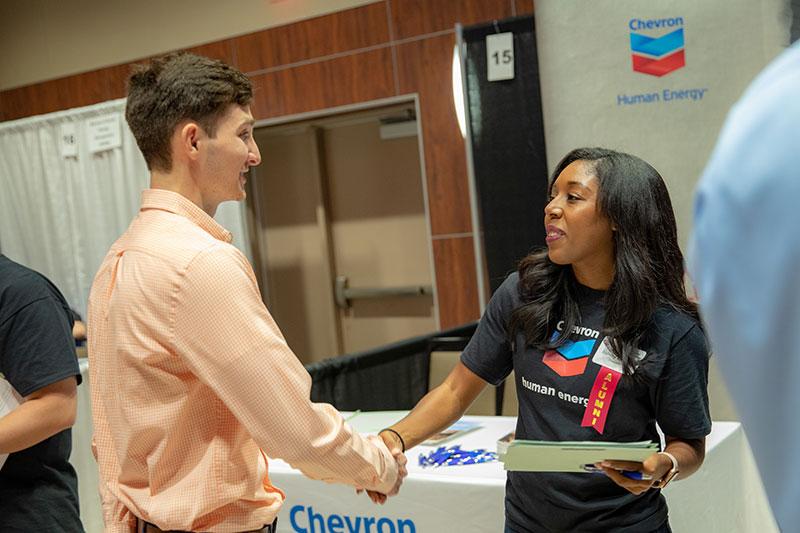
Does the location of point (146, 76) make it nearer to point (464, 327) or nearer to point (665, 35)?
point (665, 35)

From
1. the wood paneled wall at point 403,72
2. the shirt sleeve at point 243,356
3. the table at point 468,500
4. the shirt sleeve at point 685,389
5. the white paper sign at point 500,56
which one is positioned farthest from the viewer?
the wood paneled wall at point 403,72

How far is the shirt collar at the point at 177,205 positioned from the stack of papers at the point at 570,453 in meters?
0.67

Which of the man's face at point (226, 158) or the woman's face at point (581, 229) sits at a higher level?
the man's face at point (226, 158)

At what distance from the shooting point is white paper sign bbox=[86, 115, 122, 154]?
4844mm

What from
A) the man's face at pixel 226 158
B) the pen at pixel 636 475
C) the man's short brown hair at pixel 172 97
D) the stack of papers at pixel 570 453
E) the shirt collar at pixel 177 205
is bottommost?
the pen at pixel 636 475

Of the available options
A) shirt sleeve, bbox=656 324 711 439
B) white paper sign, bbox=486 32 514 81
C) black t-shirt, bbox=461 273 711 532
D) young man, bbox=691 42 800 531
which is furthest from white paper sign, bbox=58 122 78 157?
young man, bbox=691 42 800 531

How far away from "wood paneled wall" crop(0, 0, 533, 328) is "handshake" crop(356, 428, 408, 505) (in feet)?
11.1

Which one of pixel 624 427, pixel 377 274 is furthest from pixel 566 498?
pixel 377 274

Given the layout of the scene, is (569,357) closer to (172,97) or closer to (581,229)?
(581,229)

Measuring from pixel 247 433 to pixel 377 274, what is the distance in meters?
4.35

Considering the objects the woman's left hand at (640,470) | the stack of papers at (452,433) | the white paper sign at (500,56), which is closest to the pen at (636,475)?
the woman's left hand at (640,470)

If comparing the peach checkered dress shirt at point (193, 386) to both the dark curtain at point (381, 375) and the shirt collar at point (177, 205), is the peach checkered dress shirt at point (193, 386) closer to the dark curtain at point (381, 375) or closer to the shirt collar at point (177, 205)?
the shirt collar at point (177, 205)

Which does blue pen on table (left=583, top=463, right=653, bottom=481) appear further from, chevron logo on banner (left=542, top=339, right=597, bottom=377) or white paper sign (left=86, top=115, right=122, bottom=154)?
white paper sign (left=86, top=115, right=122, bottom=154)

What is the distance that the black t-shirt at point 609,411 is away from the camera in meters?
1.76
